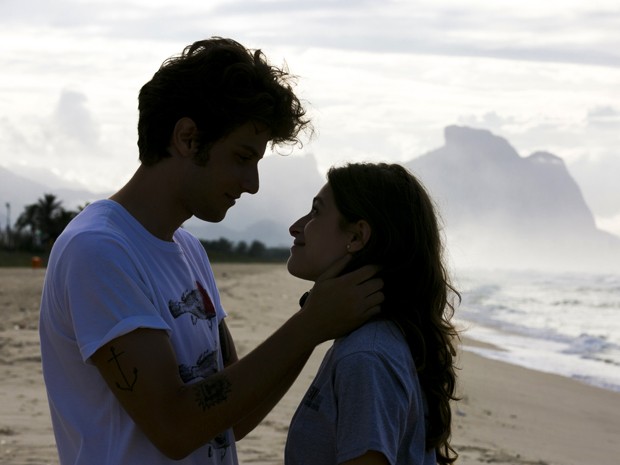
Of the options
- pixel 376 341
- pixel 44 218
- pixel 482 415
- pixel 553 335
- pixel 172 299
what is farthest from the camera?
pixel 44 218

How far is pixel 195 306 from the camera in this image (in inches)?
98.8

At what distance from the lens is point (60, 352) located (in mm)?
2346

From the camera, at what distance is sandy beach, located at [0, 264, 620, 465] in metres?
6.77

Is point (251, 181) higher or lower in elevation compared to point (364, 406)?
higher

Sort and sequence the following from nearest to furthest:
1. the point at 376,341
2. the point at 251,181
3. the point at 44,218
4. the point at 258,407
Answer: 1. the point at 376,341
2. the point at 251,181
3. the point at 258,407
4. the point at 44,218

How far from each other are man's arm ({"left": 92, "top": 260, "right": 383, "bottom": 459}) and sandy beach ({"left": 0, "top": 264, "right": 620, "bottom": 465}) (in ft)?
6.17

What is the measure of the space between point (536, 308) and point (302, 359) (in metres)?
28.5

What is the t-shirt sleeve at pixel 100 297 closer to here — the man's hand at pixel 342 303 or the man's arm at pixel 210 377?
the man's arm at pixel 210 377

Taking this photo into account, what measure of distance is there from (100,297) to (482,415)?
7.79 m

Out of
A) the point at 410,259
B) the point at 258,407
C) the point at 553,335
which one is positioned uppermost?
the point at 410,259

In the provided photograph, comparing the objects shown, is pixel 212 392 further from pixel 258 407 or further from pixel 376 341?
pixel 258 407

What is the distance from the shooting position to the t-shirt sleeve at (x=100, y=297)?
2.18 meters

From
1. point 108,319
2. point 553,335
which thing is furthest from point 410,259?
point 553,335

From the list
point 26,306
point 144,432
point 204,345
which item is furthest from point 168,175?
point 26,306
